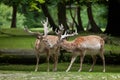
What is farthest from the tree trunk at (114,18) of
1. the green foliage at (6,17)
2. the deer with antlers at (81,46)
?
the green foliage at (6,17)

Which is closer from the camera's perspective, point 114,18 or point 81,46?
point 81,46

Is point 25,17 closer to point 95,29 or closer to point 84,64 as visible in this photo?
point 95,29

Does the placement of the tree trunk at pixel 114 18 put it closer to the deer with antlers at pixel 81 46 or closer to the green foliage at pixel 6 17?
the deer with antlers at pixel 81 46

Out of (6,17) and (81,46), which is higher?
(81,46)

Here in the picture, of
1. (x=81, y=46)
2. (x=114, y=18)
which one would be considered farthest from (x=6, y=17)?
(x=81, y=46)

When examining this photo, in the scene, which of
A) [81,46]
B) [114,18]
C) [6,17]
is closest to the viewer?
[81,46]

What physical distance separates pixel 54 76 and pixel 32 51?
17.6 ft

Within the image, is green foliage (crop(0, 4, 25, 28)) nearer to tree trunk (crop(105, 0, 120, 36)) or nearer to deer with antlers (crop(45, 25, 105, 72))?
tree trunk (crop(105, 0, 120, 36))

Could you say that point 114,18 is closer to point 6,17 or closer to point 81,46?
point 81,46

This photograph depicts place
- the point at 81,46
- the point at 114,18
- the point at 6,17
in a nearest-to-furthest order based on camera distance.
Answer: the point at 81,46
the point at 114,18
the point at 6,17

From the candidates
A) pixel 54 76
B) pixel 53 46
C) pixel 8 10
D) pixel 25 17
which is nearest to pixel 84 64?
pixel 53 46

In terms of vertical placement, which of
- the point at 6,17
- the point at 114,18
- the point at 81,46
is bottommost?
the point at 6,17

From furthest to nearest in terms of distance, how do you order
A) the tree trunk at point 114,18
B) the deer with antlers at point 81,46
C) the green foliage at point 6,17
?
1. the green foliage at point 6,17
2. the tree trunk at point 114,18
3. the deer with antlers at point 81,46

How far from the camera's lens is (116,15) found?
28.6 m
